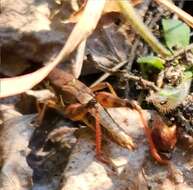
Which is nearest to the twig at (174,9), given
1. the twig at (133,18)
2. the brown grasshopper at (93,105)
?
the twig at (133,18)

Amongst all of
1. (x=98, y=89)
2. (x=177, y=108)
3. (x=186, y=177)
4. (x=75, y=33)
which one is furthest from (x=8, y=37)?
(x=186, y=177)

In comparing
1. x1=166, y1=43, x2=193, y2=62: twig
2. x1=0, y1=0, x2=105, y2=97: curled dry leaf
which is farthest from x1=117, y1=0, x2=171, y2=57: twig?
x1=166, y1=43, x2=193, y2=62: twig

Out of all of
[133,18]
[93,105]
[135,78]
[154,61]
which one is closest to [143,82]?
[135,78]

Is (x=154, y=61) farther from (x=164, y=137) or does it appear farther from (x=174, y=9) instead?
(x=164, y=137)

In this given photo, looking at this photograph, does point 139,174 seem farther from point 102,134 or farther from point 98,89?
point 98,89

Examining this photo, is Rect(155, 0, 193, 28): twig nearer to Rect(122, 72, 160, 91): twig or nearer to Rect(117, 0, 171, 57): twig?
Rect(117, 0, 171, 57): twig

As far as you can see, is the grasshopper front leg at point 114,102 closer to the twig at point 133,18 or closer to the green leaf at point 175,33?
the twig at point 133,18
